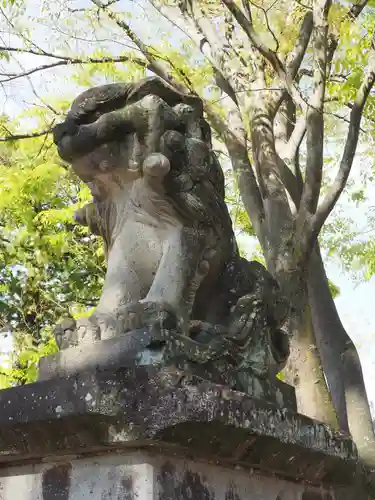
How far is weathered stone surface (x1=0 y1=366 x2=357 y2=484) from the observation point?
6.88 ft

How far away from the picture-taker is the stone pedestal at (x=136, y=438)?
211cm

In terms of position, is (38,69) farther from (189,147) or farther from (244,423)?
(244,423)

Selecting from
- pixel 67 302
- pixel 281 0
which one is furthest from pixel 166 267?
pixel 67 302

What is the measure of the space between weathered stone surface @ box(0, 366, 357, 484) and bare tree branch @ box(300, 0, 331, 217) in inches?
124

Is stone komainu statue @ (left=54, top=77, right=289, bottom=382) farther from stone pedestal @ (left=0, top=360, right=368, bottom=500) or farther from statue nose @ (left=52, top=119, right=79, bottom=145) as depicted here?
stone pedestal @ (left=0, top=360, right=368, bottom=500)

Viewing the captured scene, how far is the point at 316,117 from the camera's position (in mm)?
5418

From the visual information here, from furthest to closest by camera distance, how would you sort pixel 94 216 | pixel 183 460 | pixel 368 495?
pixel 368 495, pixel 94 216, pixel 183 460

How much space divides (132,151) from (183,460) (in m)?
1.39

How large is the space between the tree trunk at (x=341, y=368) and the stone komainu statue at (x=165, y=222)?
8.18 feet

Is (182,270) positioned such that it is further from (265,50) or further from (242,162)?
(242,162)

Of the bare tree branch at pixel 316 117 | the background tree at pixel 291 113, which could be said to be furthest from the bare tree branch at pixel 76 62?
the bare tree branch at pixel 316 117

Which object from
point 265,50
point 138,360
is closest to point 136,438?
point 138,360

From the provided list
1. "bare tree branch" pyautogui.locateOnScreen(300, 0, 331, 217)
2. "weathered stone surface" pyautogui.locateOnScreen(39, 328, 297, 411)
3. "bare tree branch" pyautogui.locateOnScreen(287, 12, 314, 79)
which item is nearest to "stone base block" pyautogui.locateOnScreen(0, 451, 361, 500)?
"weathered stone surface" pyautogui.locateOnScreen(39, 328, 297, 411)

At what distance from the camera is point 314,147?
5.41 meters
